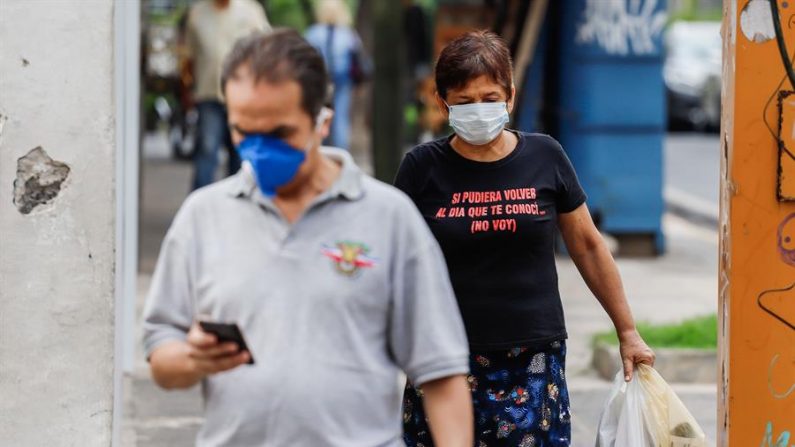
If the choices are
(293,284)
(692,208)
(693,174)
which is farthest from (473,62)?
(693,174)

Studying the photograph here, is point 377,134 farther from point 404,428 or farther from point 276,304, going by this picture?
point 276,304

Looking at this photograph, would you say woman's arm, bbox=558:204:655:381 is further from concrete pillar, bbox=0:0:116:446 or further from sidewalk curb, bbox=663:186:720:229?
sidewalk curb, bbox=663:186:720:229

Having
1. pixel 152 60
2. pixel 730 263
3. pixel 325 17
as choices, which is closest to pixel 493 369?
pixel 730 263

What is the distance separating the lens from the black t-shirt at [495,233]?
4.09m

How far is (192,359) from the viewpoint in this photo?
2.80 meters

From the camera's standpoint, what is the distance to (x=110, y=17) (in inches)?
166

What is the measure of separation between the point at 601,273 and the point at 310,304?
1.70 metres

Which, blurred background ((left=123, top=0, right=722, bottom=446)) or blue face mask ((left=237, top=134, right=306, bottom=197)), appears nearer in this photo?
blue face mask ((left=237, top=134, right=306, bottom=197))

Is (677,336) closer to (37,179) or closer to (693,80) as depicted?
(37,179)

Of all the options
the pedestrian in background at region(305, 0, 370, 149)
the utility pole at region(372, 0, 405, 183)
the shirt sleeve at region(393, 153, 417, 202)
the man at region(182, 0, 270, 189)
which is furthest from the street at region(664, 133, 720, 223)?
the shirt sleeve at region(393, 153, 417, 202)

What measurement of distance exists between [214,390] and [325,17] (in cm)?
1154

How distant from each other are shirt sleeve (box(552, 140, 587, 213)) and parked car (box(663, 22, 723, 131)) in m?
22.4

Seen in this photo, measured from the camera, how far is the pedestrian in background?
14.2 meters

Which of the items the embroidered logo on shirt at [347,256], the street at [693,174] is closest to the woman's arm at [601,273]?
the embroidered logo on shirt at [347,256]
